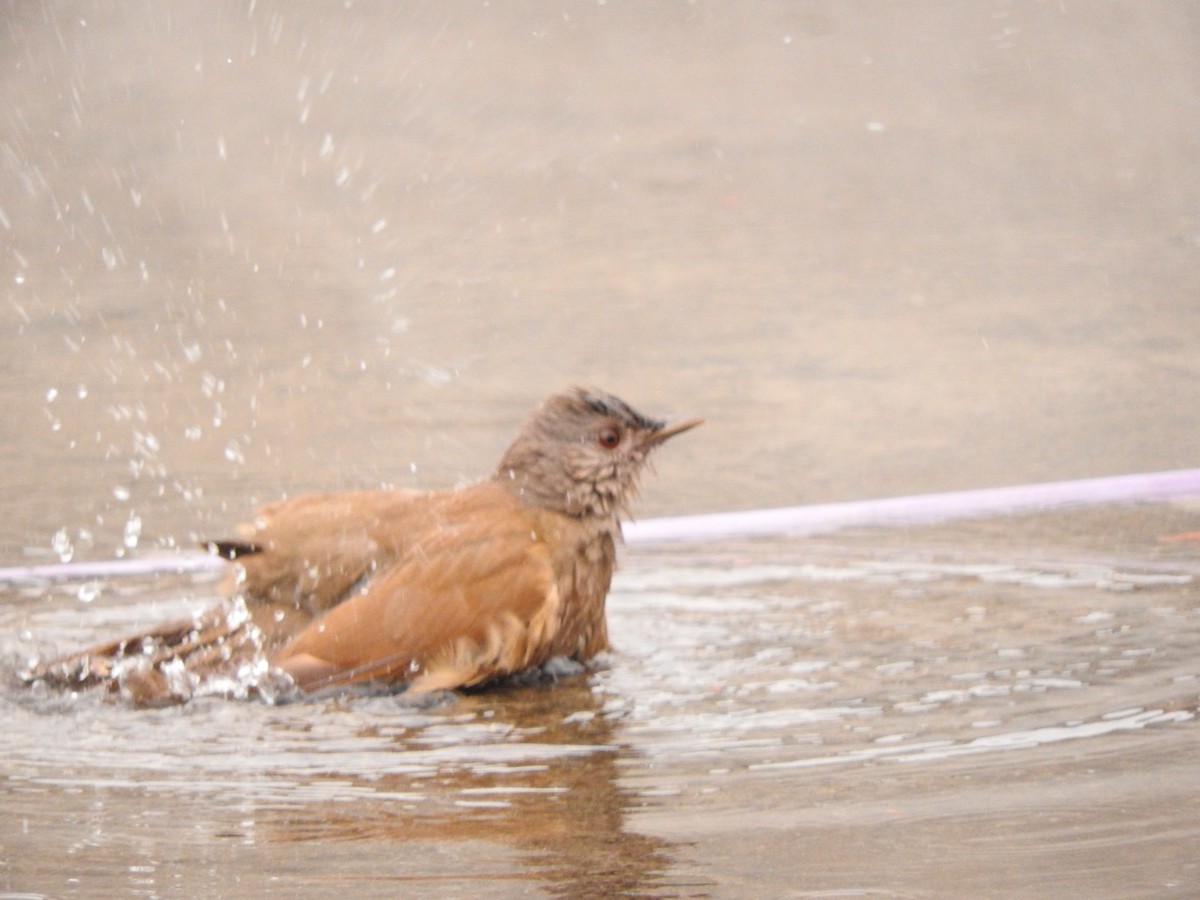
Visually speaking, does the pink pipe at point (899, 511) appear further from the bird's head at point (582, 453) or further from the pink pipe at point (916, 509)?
the bird's head at point (582, 453)

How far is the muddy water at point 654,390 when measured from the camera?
3127mm

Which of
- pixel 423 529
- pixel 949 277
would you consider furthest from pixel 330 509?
pixel 949 277

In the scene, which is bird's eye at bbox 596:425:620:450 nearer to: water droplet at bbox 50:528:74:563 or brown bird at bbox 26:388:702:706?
brown bird at bbox 26:388:702:706

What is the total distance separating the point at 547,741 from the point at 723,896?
3.09 ft

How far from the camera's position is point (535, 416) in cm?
443

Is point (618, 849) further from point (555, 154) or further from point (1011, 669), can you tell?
point (555, 154)

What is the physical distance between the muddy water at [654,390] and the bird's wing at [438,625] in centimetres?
8

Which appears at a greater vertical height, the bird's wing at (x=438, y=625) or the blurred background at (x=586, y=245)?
the blurred background at (x=586, y=245)

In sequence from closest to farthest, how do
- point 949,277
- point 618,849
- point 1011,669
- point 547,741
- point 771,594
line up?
point 618,849
point 547,741
point 1011,669
point 771,594
point 949,277

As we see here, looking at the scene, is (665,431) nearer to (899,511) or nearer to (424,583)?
(424,583)

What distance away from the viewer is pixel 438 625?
13.2ft

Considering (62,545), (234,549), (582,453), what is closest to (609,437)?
(582,453)

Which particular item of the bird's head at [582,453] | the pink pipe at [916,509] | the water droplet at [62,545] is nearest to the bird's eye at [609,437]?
the bird's head at [582,453]

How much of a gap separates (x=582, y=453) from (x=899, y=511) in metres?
1.57
